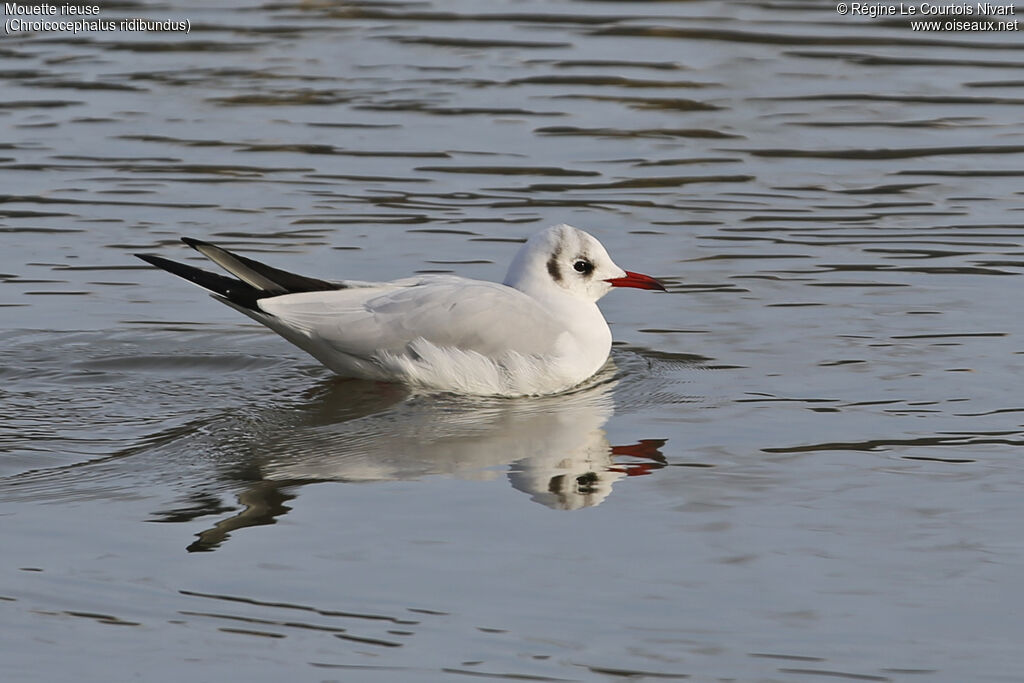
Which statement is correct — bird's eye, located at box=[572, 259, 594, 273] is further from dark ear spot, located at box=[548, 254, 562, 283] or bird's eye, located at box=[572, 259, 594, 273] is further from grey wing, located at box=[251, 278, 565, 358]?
grey wing, located at box=[251, 278, 565, 358]

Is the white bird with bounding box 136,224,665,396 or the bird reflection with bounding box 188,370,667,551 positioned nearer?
the bird reflection with bounding box 188,370,667,551

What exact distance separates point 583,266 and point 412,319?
1024mm

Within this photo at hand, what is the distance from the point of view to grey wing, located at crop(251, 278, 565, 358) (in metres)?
8.41

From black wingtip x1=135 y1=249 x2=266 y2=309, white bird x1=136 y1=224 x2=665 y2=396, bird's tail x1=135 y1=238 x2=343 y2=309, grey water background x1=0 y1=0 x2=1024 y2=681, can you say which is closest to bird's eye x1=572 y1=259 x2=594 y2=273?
white bird x1=136 y1=224 x2=665 y2=396

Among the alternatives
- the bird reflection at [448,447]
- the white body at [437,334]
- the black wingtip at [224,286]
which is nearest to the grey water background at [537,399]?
the bird reflection at [448,447]

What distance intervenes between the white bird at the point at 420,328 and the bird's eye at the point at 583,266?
0.37 meters

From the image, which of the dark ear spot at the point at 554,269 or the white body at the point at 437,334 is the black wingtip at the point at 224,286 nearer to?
the white body at the point at 437,334

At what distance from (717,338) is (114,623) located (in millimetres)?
4468

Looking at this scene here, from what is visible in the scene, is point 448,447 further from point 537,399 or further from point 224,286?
point 224,286

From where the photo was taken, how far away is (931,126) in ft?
44.2

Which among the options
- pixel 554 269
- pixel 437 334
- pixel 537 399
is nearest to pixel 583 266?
pixel 554 269

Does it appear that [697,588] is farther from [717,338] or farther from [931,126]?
[931,126]

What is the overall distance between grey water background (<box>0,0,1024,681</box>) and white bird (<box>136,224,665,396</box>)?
16 centimetres

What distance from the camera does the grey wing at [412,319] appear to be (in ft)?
27.6
